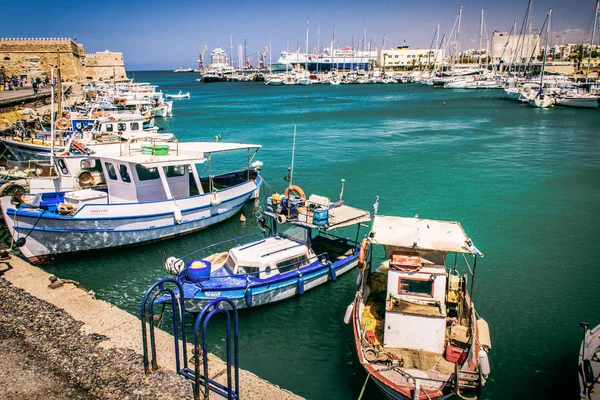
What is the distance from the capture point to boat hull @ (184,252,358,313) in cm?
1344

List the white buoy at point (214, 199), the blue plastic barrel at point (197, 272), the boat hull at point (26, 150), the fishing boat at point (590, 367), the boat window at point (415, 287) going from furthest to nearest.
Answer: the boat hull at point (26, 150) < the white buoy at point (214, 199) < the blue plastic barrel at point (197, 272) < the boat window at point (415, 287) < the fishing boat at point (590, 367)

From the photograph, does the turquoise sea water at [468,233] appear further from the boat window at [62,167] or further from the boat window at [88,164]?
the boat window at [62,167]

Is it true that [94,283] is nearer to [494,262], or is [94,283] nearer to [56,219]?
[56,219]

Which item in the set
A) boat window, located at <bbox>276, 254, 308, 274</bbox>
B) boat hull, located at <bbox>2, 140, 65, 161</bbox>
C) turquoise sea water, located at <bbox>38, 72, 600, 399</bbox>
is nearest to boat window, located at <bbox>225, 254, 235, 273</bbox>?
boat window, located at <bbox>276, 254, 308, 274</bbox>

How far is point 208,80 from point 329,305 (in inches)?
7461

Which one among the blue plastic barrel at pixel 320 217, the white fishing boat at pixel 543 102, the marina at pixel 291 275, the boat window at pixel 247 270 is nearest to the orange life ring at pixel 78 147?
the marina at pixel 291 275

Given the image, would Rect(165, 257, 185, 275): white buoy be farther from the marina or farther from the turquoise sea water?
the turquoise sea water

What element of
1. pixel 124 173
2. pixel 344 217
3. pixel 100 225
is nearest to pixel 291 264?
pixel 344 217

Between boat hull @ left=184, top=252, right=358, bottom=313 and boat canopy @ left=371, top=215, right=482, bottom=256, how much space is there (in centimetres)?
340

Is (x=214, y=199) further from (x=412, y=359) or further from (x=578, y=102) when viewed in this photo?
(x=578, y=102)

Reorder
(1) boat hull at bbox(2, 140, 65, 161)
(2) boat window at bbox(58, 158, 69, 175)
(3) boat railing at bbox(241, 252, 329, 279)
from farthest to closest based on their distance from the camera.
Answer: (1) boat hull at bbox(2, 140, 65, 161) → (2) boat window at bbox(58, 158, 69, 175) → (3) boat railing at bbox(241, 252, 329, 279)

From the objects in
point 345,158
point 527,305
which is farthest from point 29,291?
point 345,158

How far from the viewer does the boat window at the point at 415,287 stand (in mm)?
11016

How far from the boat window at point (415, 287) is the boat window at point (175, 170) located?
13331 millimetres
